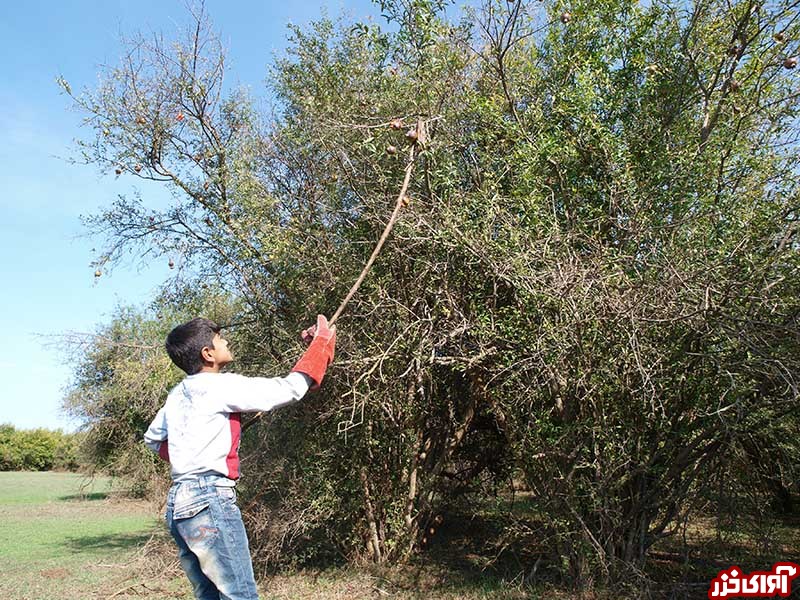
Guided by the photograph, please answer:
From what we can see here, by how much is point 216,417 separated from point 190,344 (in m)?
0.41

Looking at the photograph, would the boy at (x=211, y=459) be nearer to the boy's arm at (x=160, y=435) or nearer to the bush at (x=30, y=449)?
the boy's arm at (x=160, y=435)

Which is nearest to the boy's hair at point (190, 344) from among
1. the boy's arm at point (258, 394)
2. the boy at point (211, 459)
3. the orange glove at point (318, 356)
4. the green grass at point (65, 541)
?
the boy at point (211, 459)

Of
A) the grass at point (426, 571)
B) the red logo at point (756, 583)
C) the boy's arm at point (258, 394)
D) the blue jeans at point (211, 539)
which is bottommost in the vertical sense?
the grass at point (426, 571)

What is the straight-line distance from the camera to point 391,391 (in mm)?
7574

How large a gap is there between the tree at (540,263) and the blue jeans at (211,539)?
10.8 feet

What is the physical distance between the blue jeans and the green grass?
6.03m

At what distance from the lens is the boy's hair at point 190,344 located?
3.24 m

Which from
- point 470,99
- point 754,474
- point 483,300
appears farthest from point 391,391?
point 754,474

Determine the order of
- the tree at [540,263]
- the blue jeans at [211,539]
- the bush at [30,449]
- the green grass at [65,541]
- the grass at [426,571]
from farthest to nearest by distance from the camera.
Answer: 1. the bush at [30,449]
2. the green grass at [65,541]
3. the grass at [426,571]
4. the tree at [540,263]
5. the blue jeans at [211,539]

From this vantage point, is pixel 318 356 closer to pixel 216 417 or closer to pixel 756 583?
pixel 216 417

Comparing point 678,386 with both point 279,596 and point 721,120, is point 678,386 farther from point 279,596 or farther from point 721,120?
point 279,596

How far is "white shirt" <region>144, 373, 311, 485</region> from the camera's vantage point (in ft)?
9.88

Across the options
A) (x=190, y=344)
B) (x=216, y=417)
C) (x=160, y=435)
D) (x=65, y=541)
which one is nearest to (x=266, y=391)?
(x=216, y=417)

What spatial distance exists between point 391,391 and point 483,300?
159 centimetres
